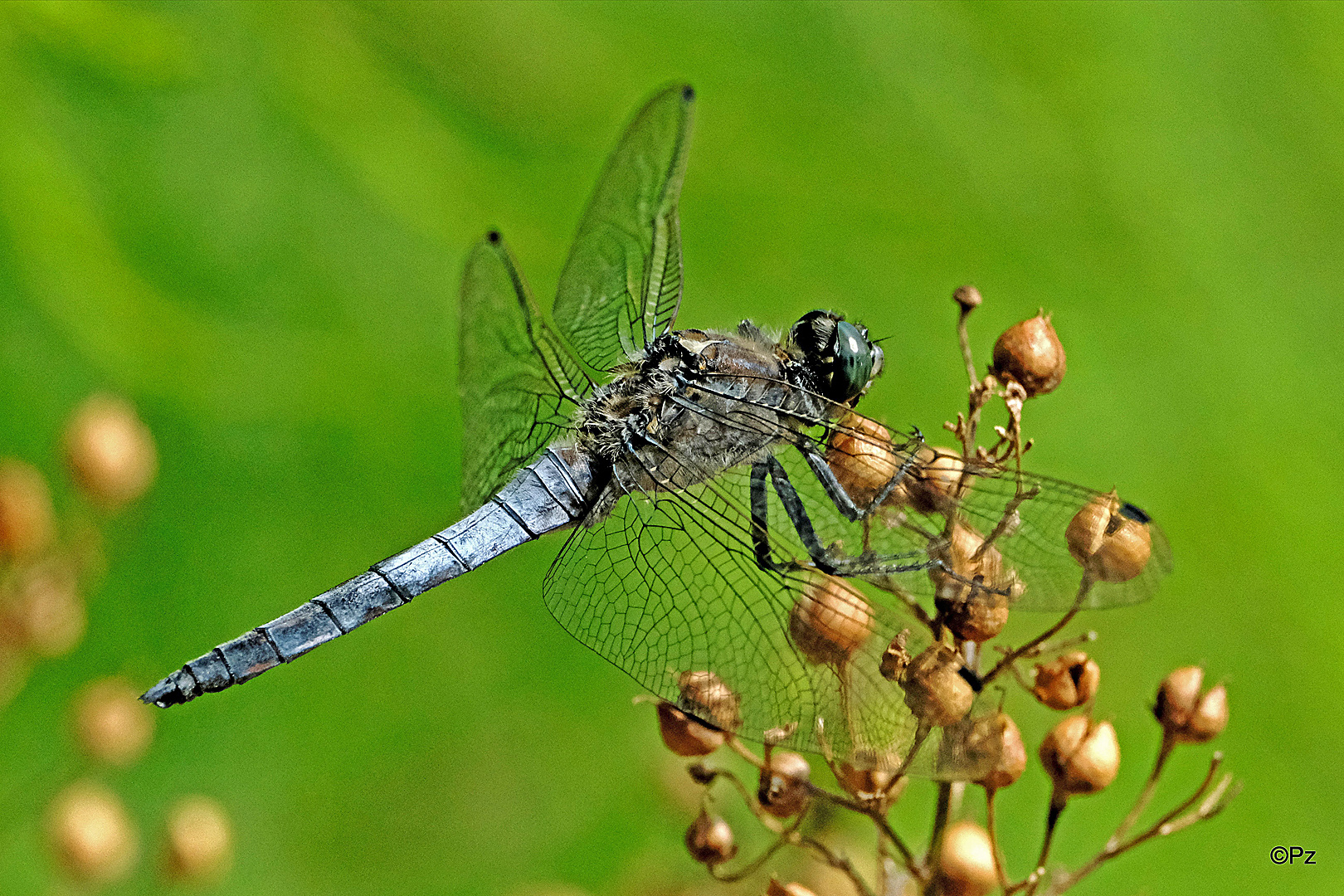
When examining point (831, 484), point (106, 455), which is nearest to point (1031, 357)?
point (831, 484)

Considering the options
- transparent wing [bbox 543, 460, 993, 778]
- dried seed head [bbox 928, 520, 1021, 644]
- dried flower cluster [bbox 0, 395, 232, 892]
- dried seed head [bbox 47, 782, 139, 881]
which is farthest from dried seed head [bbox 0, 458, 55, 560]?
dried seed head [bbox 928, 520, 1021, 644]

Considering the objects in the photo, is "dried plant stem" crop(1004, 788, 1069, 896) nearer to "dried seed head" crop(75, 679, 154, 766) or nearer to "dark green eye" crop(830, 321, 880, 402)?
A: "dark green eye" crop(830, 321, 880, 402)

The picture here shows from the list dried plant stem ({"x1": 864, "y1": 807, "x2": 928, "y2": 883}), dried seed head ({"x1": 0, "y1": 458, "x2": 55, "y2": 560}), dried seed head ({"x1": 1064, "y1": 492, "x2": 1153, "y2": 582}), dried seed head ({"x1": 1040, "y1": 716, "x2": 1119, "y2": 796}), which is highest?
dried seed head ({"x1": 1064, "y1": 492, "x2": 1153, "y2": 582})

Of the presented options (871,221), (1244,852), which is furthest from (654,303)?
(1244,852)

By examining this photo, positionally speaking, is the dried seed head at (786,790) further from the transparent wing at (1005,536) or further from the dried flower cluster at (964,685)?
the transparent wing at (1005,536)

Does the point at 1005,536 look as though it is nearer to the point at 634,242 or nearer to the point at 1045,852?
the point at 1045,852

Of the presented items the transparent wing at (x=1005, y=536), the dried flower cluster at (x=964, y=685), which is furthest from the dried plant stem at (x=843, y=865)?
the transparent wing at (x=1005, y=536)

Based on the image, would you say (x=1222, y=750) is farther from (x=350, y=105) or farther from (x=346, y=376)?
(x=350, y=105)
